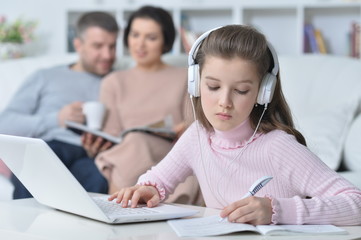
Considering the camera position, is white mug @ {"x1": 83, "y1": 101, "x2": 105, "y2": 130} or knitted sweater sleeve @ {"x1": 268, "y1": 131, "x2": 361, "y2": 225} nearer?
knitted sweater sleeve @ {"x1": 268, "y1": 131, "x2": 361, "y2": 225}

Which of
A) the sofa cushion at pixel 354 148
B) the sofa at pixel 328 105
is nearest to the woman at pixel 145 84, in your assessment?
the sofa at pixel 328 105

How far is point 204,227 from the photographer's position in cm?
119

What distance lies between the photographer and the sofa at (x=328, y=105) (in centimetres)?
244

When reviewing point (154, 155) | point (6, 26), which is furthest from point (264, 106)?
point (6, 26)

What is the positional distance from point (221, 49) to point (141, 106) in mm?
1525

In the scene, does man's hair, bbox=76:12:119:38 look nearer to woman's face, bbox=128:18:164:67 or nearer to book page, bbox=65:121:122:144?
woman's face, bbox=128:18:164:67

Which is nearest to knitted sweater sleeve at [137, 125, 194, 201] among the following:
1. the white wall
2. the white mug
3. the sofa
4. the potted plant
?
the sofa

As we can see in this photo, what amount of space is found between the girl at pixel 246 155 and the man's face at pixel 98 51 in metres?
1.63

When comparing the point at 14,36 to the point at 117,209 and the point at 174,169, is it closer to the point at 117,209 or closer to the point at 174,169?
the point at 174,169

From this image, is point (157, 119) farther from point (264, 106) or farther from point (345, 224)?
point (345, 224)

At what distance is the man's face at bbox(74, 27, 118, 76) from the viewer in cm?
311

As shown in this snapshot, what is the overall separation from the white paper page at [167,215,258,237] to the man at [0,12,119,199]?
5.56 feet

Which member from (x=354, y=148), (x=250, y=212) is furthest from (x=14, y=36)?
(x=250, y=212)

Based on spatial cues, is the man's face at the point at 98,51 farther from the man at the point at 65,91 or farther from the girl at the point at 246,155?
the girl at the point at 246,155
